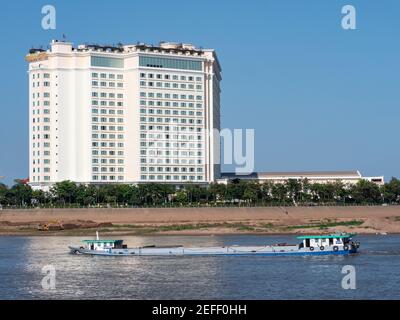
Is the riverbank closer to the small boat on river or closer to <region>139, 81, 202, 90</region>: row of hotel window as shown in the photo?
<region>139, 81, 202, 90</region>: row of hotel window

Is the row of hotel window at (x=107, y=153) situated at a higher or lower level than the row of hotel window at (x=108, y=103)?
lower

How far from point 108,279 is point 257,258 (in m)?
20.5

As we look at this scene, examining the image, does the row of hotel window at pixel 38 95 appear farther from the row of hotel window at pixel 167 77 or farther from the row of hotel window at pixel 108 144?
the row of hotel window at pixel 167 77

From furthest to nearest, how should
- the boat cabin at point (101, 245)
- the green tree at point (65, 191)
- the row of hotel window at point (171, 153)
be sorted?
the row of hotel window at point (171, 153) → the green tree at point (65, 191) → the boat cabin at point (101, 245)

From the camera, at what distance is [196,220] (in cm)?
13538

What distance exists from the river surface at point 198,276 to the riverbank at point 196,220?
4469 centimetres

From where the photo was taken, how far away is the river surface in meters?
45.9

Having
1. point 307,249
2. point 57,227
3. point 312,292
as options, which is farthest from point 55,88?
point 312,292

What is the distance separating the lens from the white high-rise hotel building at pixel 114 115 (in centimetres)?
15188

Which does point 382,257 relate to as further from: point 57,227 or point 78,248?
point 57,227

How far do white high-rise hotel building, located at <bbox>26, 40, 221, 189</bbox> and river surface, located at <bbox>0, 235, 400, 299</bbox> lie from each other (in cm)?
7384

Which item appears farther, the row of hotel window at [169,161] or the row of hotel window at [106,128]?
the row of hotel window at [169,161]

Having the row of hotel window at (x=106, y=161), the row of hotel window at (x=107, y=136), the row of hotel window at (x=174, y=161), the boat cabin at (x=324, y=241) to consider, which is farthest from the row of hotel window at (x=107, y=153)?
the boat cabin at (x=324, y=241)

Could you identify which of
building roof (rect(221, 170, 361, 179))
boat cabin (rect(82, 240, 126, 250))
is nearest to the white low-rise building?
building roof (rect(221, 170, 361, 179))
